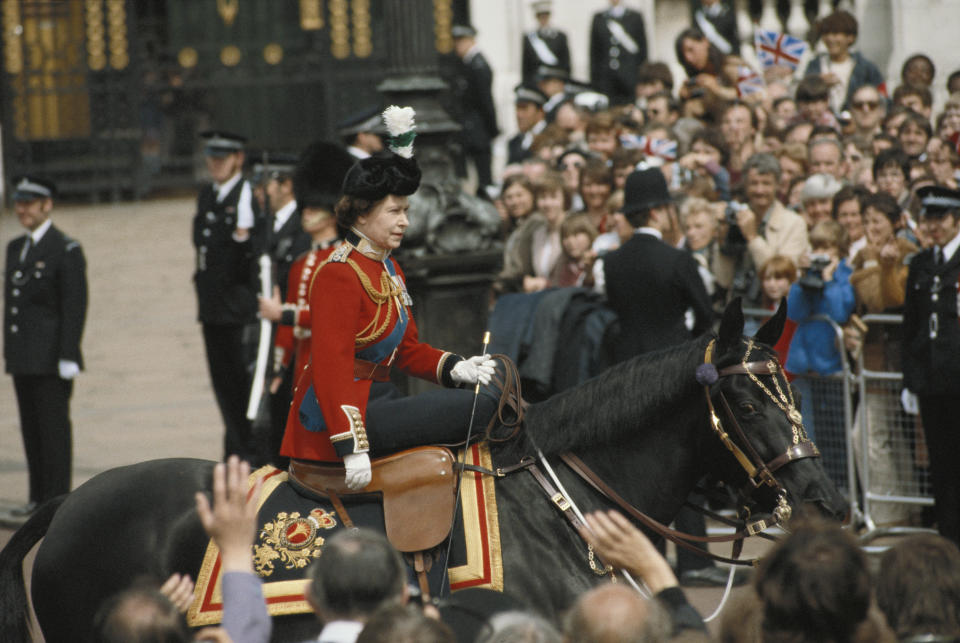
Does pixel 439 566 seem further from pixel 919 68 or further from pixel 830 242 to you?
pixel 919 68

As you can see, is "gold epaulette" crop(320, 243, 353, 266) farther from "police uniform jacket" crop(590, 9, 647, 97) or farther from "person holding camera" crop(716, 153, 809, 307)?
"police uniform jacket" crop(590, 9, 647, 97)

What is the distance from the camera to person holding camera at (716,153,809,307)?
8688mm

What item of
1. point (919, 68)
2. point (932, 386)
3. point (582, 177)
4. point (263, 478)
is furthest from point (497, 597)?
point (919, 68)

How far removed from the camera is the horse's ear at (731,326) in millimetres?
4406

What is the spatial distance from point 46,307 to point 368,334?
15.2 ft

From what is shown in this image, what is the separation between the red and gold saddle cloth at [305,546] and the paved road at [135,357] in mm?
2502

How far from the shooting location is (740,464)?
4418 millimetres

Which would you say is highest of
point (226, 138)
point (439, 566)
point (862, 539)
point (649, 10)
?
point (649, 10)

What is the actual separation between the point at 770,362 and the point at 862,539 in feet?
11.8

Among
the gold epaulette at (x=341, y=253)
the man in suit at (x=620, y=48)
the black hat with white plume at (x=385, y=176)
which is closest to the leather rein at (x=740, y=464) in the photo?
the gold epaulette at (x=341, y=253)

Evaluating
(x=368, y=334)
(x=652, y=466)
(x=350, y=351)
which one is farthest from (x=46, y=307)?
(x=652, y=466)

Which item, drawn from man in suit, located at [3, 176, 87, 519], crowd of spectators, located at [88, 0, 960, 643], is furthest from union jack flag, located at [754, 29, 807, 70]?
man in suit, located at [3, 176, 87, 519]

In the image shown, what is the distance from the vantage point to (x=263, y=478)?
4.69m

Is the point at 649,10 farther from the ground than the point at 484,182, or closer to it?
farther from the ground
